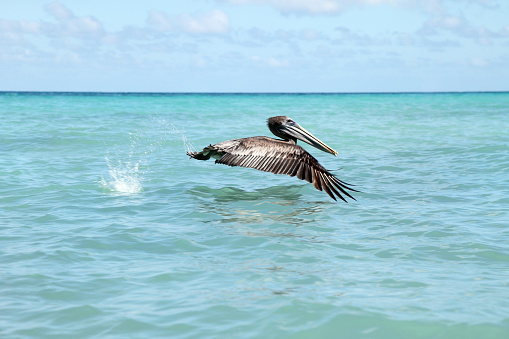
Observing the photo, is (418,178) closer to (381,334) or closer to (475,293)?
(475,293)

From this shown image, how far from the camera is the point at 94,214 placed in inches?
310

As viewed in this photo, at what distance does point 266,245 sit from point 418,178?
5.57m

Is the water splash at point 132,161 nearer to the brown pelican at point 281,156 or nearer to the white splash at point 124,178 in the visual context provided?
the white splash at point 124,178

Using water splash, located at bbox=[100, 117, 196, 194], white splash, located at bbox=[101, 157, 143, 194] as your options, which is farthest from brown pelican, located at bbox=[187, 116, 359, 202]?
water splash, located at bbox=[100, 117, 196, 194]

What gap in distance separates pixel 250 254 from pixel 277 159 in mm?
2849

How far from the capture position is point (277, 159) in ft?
28.3

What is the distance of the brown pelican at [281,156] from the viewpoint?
8242 millimetres

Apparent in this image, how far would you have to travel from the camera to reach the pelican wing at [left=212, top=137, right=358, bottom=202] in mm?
8242

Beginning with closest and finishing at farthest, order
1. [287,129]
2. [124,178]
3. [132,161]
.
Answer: [287,129], [124,178], [132,161]

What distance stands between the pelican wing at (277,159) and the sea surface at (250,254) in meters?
0.47

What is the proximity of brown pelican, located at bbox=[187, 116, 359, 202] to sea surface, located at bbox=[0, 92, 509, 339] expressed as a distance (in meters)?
0.48

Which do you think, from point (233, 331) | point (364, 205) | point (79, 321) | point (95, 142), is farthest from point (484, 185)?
point (95, 142)

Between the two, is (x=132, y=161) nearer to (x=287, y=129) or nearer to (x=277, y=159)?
(x=287, y=129)

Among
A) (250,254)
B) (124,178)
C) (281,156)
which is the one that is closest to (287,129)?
(281,156)
